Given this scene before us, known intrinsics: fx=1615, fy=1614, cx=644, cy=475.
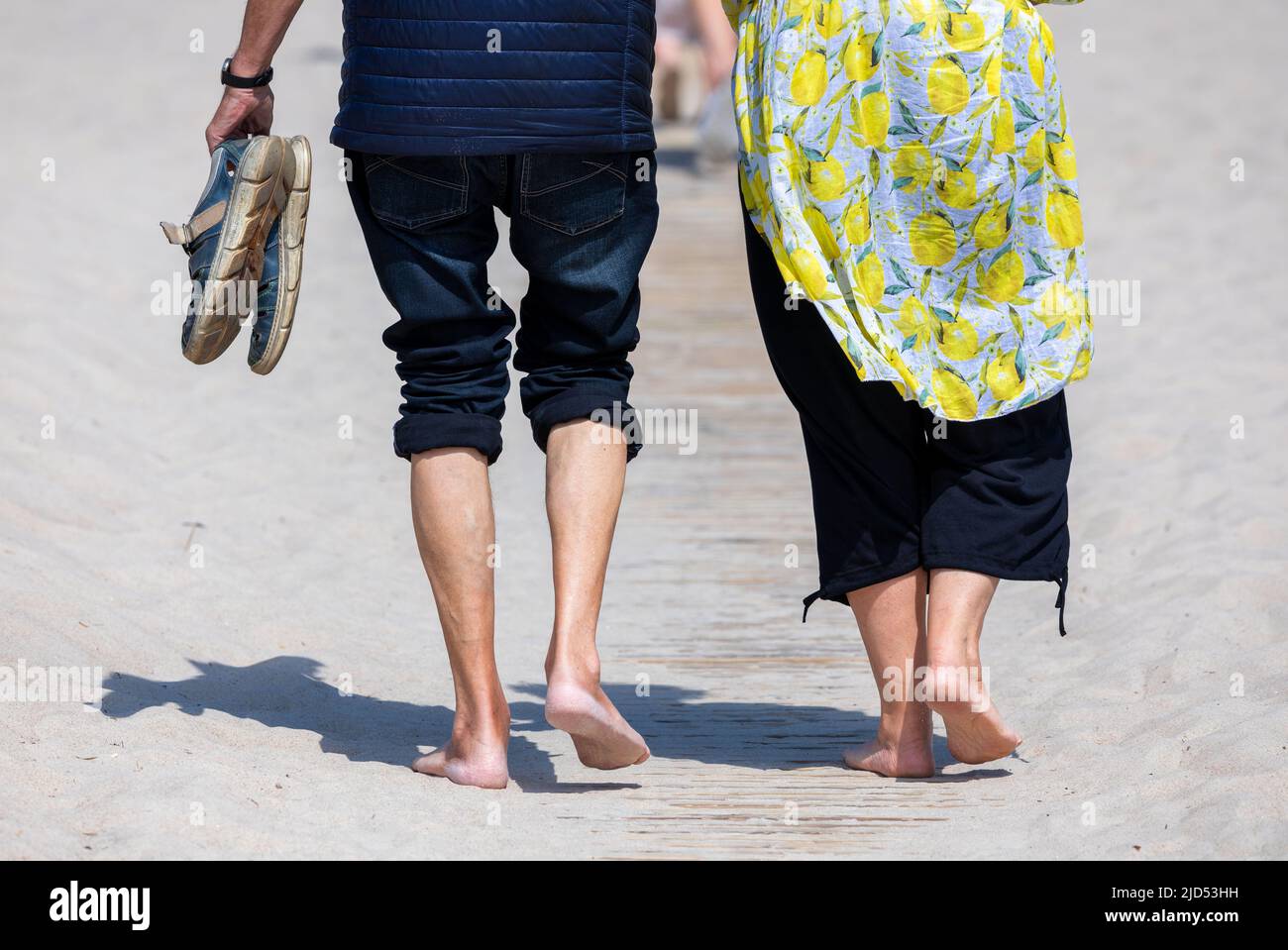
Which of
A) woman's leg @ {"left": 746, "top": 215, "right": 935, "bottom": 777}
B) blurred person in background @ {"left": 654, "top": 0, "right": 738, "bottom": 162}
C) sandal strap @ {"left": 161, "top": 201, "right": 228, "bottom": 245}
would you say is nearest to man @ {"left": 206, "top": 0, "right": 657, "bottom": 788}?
sandal strap @ {"left": 161, "top": 201, "right": 228, "bottom": 245}

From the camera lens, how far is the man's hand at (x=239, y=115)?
2.54 meters

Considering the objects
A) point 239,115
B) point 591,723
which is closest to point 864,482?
point 591,723

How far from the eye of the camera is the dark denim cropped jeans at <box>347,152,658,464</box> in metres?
2.43

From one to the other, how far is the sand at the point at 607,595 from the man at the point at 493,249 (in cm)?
29

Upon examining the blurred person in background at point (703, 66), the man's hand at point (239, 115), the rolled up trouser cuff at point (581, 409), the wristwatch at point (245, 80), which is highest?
the blurred person in background at point (703, 66)

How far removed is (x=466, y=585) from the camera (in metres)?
2.48

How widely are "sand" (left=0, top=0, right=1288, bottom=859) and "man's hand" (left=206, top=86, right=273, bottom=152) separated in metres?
0.96

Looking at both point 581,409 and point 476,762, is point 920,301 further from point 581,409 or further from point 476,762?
point 476,762

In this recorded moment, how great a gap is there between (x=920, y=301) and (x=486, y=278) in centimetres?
68

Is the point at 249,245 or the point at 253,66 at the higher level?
the point at 253,66

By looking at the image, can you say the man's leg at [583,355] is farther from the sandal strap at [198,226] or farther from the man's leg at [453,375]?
the sandal strap at [198,226]

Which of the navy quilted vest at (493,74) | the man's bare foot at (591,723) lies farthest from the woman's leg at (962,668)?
the navy quilted vest at (493,74)

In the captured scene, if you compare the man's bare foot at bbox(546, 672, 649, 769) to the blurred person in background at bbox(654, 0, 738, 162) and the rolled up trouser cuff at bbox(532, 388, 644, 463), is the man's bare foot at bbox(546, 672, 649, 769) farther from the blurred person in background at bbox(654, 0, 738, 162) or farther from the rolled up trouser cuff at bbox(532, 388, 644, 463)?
Answer: the blurred person in background at bbox(654, 0, 738, 162)

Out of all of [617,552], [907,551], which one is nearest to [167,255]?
[617,552]
